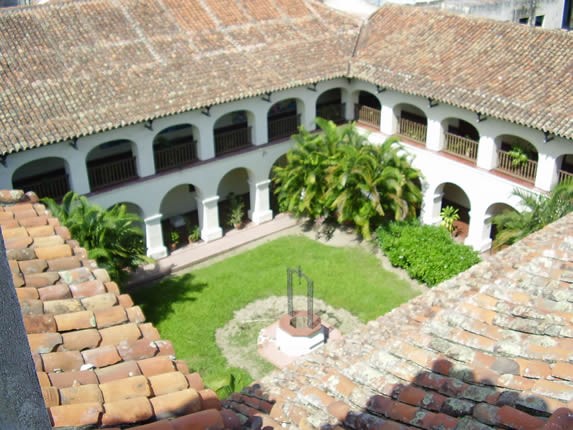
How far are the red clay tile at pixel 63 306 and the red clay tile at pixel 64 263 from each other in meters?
1.01

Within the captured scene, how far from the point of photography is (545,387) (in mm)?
5820

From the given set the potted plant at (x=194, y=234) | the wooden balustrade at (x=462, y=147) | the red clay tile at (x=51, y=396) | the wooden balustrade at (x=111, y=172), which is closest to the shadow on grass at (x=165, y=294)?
the potted plant at (x=194, y=234)

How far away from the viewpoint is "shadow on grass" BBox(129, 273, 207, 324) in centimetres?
1931

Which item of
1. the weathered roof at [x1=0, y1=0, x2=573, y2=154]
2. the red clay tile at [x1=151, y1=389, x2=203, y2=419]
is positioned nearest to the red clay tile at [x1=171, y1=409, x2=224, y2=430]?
the red clay tile at [x1=151, y1=389, x2=203, y2=419]

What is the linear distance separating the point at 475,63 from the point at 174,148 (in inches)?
382

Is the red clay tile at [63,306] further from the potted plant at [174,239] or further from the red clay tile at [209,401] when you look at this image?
the potted plant at [174,239]

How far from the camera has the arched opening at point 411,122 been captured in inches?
904

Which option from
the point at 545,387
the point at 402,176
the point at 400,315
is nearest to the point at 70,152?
the point at 402,176

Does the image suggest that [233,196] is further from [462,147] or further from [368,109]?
[462,147]

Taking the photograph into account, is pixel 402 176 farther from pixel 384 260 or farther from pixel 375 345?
pixel 375 345

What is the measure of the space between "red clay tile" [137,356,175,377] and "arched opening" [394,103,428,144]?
1759 cm

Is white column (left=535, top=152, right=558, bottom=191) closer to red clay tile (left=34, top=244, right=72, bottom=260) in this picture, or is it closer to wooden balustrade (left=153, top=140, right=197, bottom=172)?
wooden balustrade (left=153, top=140, right=197, bottom=172)

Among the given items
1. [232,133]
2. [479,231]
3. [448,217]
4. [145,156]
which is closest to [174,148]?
[145,156]

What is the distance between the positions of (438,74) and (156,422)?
57.3ft
